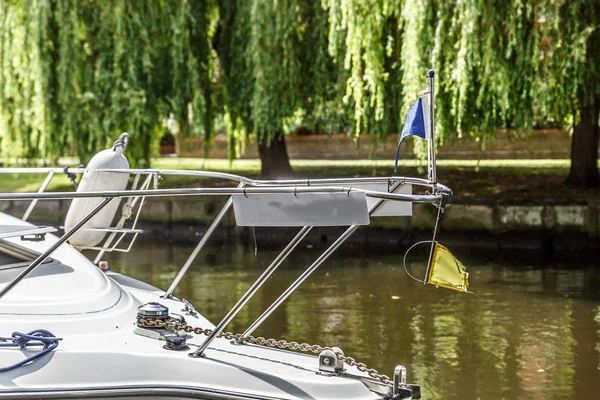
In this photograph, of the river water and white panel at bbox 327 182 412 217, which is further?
the river water

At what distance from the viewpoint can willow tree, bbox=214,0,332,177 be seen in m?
15.2

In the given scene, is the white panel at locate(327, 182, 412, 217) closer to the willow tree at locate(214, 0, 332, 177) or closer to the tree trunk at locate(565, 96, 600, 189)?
the willow tree at locate(214, 0, 332, 177)

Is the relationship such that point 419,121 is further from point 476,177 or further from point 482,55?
point 476,177

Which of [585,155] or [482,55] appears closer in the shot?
[482,55]

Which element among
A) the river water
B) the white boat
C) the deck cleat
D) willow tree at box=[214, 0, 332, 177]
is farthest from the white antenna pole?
willow tree at box=[214, 0, 332, 177]

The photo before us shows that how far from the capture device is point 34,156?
1591 cm

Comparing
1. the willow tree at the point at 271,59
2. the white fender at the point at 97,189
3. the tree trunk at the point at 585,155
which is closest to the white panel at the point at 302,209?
the white fender at the point at 97,189

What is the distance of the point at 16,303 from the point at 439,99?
30.8 feet

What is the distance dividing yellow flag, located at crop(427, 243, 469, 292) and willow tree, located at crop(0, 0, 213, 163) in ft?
37.5

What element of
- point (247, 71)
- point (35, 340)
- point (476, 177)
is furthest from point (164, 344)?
point (476, 177)

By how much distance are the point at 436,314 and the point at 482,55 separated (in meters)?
4.49

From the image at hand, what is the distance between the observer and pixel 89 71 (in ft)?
51.8

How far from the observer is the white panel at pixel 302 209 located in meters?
4.31

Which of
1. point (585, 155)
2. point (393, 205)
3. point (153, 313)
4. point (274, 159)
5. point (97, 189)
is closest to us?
point (153, 313)
